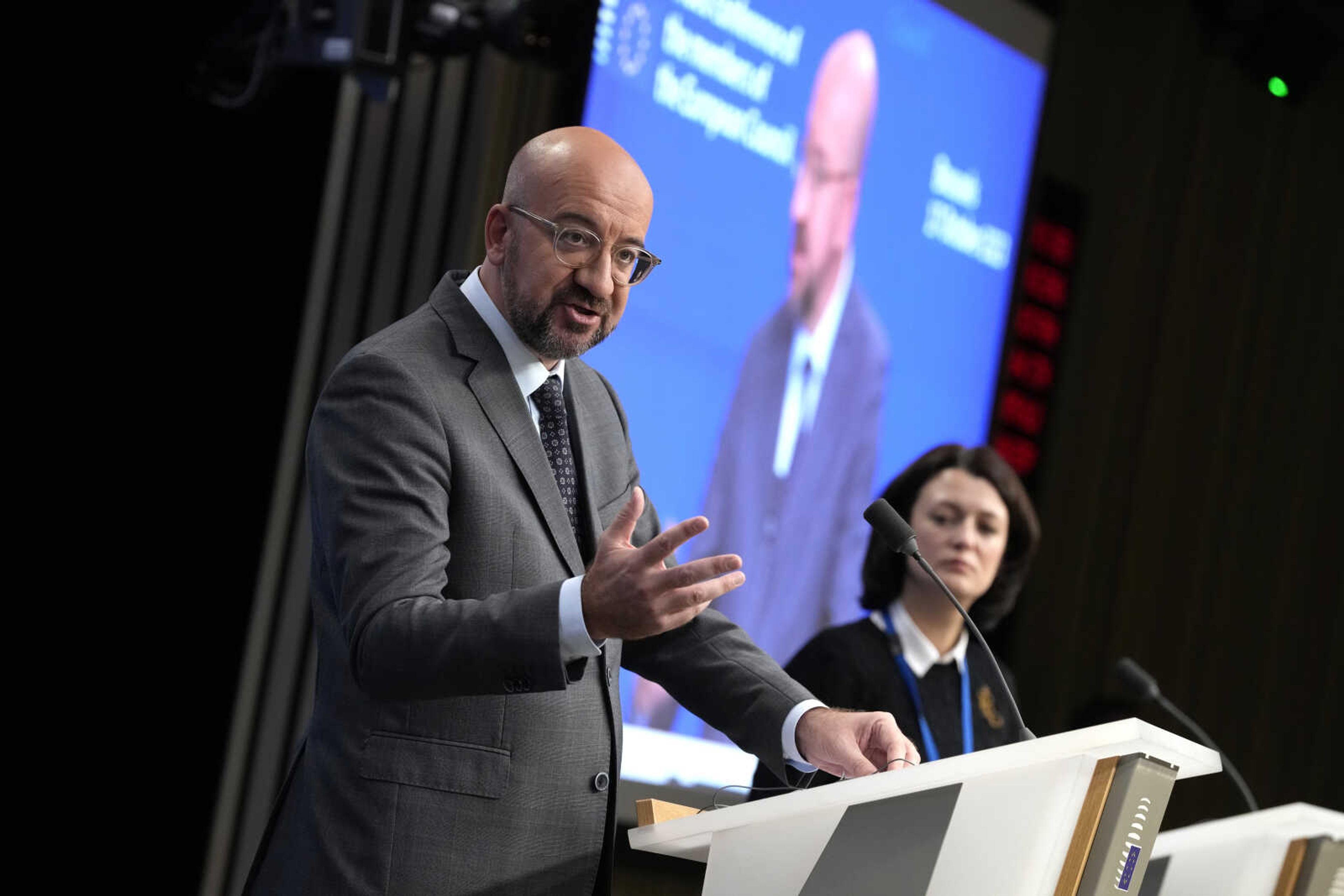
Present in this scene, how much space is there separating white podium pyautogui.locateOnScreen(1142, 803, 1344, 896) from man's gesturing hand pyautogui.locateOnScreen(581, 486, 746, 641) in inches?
33.4

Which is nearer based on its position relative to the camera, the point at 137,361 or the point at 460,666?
the point at 460,666

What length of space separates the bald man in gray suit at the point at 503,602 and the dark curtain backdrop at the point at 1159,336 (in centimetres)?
206

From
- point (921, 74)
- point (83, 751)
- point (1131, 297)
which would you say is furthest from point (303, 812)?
point (1131, 297)

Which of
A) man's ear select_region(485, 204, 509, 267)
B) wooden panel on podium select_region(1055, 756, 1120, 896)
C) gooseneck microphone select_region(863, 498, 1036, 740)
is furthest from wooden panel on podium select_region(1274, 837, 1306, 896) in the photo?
man's ear select_region(485, 204, 509, 267)

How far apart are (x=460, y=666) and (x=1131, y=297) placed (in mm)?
4658

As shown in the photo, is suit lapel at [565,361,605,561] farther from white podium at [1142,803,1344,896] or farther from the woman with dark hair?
the woman with dark hair

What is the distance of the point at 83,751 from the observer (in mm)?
3680

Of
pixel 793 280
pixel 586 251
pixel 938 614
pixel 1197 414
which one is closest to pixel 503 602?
pixel 586 251

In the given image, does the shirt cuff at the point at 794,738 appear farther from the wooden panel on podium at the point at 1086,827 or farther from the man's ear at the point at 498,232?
the man's ear at the point at 498,232

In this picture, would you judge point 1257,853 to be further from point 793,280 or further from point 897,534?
point 793,280

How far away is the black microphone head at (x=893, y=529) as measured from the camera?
6.41 ft

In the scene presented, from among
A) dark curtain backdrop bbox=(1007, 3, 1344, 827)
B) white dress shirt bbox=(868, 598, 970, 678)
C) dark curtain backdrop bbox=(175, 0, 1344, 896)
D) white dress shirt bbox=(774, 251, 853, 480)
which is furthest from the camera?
dark curtain backdrop bbox=(1007, 3, 1344, 827)

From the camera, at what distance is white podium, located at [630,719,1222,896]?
144 centimetres

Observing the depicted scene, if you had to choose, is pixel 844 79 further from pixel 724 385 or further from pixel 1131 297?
pixel 1131 297
